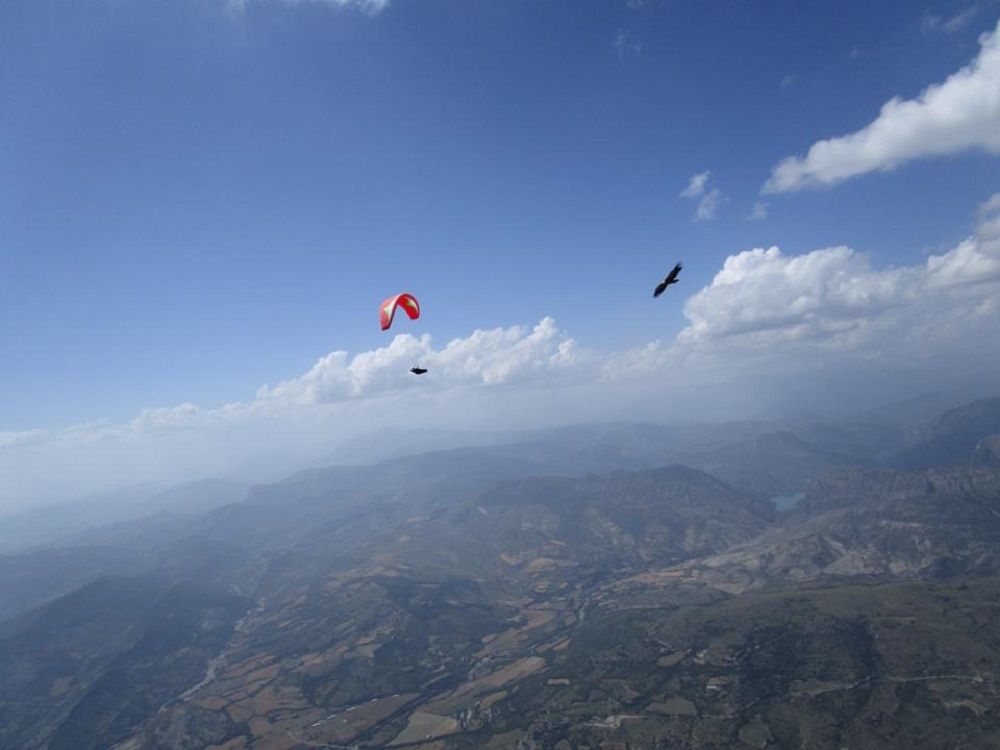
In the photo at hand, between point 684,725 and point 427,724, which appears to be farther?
point 427,724

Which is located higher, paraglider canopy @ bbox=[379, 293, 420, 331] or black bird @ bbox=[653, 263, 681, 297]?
paraglider canopy @ bbox=[379, 293, 420, 331]

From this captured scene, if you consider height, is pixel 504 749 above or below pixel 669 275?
below

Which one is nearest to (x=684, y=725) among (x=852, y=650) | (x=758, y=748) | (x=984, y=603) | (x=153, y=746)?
(x=758, y=748)

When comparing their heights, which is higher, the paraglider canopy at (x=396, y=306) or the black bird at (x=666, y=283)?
the paraglider canopy at (x=396, y=306)

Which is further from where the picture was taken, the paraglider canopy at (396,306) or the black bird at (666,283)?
the paraglider canopy at (396,306)

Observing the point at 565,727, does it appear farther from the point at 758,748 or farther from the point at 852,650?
the point at 852,650

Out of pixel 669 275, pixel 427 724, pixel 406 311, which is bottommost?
pixel 427 724

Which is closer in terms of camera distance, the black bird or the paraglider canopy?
the black bird

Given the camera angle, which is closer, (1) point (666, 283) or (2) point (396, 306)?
(1) point (666, 283)
